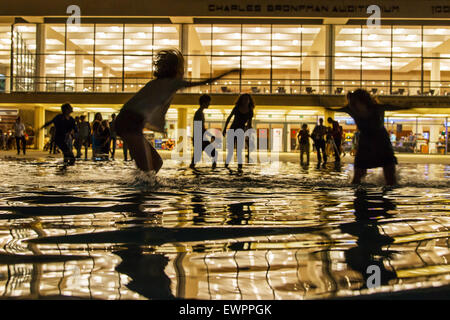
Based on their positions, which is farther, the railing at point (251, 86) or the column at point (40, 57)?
the column at point (40, 57)

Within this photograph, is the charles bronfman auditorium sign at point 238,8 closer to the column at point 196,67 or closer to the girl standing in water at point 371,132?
the column at point 196,67

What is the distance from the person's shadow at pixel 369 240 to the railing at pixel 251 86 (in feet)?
85.6

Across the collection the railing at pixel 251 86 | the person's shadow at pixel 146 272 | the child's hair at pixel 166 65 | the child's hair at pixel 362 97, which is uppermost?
the railing at pixel 251 86

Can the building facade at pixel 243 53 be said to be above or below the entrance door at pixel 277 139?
above

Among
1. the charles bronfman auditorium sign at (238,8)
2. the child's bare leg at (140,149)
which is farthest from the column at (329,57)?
the child's bare leg at (140,149)

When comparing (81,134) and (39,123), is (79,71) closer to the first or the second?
(39,123)

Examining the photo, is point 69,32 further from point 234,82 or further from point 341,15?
point 341,15

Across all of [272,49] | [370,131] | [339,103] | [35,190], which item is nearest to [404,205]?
[370,131]

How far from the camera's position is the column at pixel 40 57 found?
102 feet

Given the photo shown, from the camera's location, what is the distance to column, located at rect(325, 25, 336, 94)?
30442 mm

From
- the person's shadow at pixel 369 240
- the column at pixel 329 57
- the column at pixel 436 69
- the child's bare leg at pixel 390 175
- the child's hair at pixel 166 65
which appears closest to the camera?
the person's shadow at pixel 369 240

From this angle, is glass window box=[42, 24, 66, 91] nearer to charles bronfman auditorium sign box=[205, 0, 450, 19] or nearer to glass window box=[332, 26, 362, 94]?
charles bronfman auditorium sign box=[205, 0, 450, 19]

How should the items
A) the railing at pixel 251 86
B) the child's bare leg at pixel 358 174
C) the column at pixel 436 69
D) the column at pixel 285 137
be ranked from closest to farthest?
the child's bare leg at pixel 358 174 < the railing at pixel 251 86 < the column at pixel 436 69 < the column at pixel 285 137
